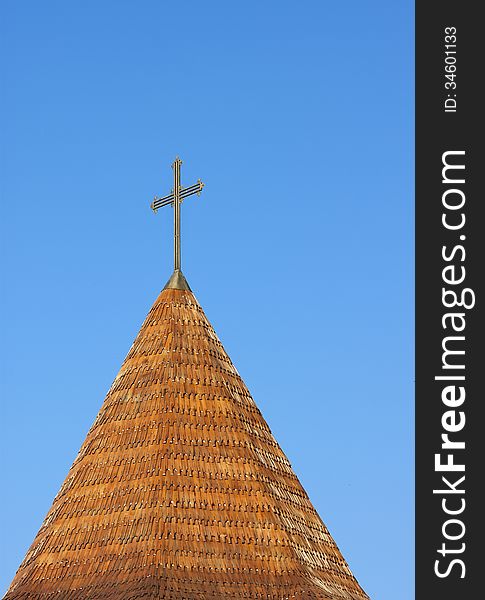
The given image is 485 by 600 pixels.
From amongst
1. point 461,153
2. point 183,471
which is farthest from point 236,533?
point 461,153

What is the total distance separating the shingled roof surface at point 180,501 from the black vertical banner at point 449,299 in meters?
2.70

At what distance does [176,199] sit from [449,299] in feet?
20.0

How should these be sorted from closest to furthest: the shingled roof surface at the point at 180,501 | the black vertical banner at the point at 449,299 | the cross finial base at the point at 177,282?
1. the black vertical banner at the point at 449,299
2. the shingled roof surface at the point at 180,501
3. the cross finial base at the point at 177,282

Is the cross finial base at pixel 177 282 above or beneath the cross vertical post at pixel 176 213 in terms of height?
beneath

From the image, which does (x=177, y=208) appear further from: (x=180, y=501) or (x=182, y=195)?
(x=180, y=501)

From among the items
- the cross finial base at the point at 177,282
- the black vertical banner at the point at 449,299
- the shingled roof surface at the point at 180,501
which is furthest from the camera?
the cross finial base at the point at 177,282

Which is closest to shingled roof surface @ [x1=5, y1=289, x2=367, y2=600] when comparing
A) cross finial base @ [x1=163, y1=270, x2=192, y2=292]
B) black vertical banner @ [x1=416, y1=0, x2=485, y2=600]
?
cross finial base @ [x1=163, y1=270, x2=192, y2=292]

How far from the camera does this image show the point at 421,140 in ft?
68.7

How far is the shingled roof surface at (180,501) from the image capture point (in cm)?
2133

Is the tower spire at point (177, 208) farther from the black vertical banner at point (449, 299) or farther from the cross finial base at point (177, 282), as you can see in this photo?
the black vertical banner at point (449, 299)

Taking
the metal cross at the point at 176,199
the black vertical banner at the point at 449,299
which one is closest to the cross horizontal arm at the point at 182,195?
the metal cross at the point at 176,199

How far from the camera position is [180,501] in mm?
21781

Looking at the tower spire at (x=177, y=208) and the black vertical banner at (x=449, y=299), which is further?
the tower spire at (x=177, y=208)

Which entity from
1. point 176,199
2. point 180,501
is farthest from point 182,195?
point 180,501
